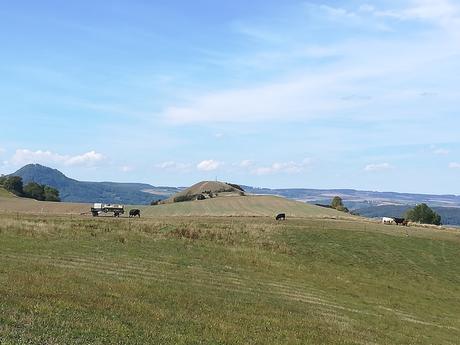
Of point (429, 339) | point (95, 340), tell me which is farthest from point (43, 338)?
point (429, 339)

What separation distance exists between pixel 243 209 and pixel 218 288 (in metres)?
93.0

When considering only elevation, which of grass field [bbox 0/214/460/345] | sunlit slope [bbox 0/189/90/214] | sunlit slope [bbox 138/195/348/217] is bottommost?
grass field [bbox 0/214/460/345]

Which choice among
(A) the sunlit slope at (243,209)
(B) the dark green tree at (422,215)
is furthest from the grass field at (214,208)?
(B) the dark green tree at (422,215)

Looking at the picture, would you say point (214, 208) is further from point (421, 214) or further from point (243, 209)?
point (421, 214)

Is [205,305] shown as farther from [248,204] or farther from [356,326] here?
[248,204]

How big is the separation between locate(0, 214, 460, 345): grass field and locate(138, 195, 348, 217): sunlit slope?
46.8 m

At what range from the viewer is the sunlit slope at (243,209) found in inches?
4473

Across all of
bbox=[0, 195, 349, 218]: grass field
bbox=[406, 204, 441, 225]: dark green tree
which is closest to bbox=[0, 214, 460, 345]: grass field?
bbox=[0, 195, 349, 218]: grass field

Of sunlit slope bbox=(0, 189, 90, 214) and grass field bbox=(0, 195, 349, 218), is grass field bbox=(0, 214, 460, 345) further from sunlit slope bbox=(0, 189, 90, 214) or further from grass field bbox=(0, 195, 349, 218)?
sunlit slope bbox=(0, 189, 90, 214)

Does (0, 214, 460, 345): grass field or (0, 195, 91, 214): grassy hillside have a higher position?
(0, 195, 91, 214): grassy hillside

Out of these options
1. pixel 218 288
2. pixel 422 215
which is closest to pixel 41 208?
pixel 218 288

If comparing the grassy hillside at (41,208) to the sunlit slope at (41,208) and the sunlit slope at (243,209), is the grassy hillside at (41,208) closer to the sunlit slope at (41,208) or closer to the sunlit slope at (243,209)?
the sunlit slope at (41,208)

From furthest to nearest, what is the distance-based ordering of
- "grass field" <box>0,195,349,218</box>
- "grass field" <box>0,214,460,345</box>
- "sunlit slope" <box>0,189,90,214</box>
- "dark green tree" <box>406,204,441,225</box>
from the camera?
"dark green tree" <box>406,204,441,225</box>
"grass field" <box>0,195,349,218</box>
"sunlit slope" <box>0,189,90,214</box>
"grass field" <box>0,214,460,345</box>

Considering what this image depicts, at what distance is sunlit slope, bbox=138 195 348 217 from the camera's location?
11362 centimetres
